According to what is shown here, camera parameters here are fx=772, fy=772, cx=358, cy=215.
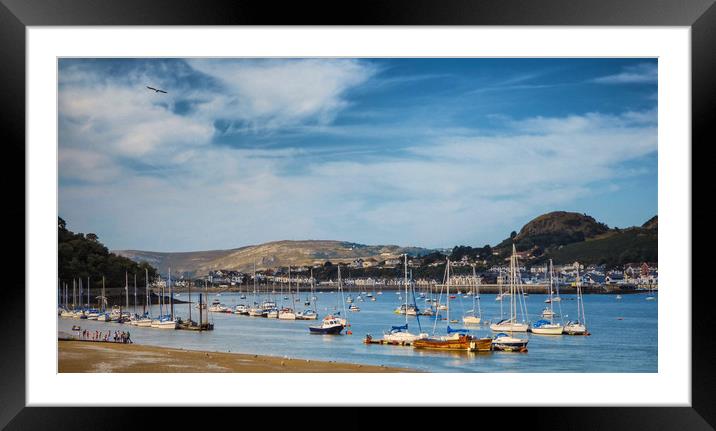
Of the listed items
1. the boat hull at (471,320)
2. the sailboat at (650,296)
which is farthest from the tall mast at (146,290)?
the sailboat at (650,296)

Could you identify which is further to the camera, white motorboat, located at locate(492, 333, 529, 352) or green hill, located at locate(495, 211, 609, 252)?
green hill, located at locate(495, 211, 609, 252)

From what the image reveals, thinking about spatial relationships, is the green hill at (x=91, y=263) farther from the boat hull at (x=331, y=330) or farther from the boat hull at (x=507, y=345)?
the boat hull at (x=507, y=345)

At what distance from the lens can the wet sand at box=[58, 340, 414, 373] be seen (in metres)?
10.1

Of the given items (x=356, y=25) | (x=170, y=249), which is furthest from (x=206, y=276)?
(x=356, y=25)

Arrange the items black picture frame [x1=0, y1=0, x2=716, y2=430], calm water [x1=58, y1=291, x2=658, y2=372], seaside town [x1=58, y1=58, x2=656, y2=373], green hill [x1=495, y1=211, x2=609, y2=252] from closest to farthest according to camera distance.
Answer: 1. black picture frame [x1=0, y1=0, x2=716, y2=430]
2. seaside town [x1=58, y1=58, x2=656, y2=373]
3. calm water [x1=58, y1=291, x2=658, y2=372]
4. green hill [x1=495, y1=211, x2=609, y2=252]

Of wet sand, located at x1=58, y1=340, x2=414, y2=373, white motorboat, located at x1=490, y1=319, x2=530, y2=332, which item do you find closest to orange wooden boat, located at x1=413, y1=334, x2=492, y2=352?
wet sand, located at x1=58, y1=340, x2=414, y2=373

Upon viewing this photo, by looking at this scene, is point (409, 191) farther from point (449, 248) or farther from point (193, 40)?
point (193, 40)

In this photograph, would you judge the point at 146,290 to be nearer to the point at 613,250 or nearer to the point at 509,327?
the point at 509,327

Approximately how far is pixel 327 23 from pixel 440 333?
14.2 m

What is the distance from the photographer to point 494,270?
18188mm

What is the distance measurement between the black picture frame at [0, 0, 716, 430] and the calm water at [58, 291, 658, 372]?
679 cm

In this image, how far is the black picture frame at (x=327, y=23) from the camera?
4.75 metres

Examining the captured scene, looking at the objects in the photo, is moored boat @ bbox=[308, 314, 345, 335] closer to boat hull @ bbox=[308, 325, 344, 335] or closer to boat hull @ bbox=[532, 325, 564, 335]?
boat hull @ bbox=[308, 325, 344, 335]

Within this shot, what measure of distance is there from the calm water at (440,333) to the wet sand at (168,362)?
1.44 m
